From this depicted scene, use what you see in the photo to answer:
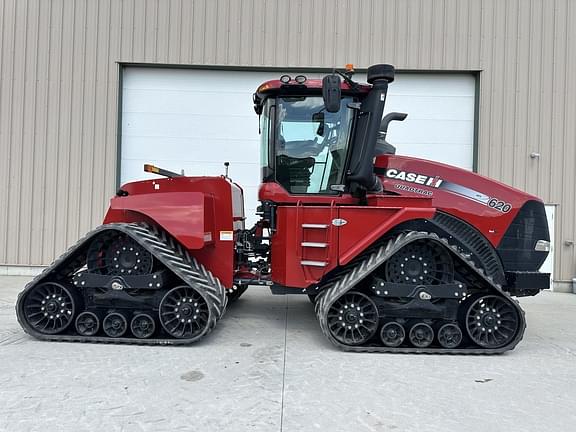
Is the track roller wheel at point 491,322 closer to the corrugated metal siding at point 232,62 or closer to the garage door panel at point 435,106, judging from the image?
the corrugated metal siding at point 232,62

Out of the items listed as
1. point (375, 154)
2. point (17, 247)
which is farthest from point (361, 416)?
point (17, 247)

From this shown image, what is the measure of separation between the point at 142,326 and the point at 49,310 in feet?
3.34

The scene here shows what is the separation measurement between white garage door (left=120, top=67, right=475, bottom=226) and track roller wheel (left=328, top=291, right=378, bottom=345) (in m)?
5.15

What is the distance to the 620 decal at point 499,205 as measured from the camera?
15.5 feet

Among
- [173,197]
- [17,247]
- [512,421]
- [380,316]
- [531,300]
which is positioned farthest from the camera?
[17,247]

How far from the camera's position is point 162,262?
4363mm

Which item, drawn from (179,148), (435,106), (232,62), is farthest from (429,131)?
(179,148)

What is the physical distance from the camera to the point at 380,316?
171 inches

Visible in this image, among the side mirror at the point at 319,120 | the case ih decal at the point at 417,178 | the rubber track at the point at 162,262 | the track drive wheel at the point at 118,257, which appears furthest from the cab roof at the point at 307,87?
the track drive wheel at the point at 118,257

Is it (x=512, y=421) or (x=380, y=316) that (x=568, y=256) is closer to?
(x=380, y=316)

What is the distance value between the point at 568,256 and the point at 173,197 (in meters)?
8.49

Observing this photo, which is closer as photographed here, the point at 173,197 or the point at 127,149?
the point at 173,197

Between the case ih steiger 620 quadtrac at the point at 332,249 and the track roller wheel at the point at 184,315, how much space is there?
1 centimetres

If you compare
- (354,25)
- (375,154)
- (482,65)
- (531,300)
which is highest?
(354,25)
